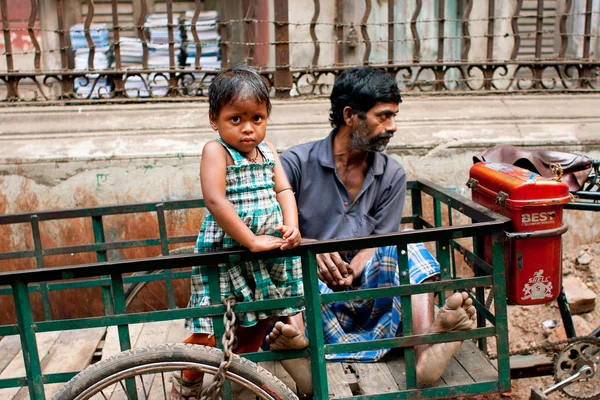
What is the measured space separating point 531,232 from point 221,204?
43.4 inches

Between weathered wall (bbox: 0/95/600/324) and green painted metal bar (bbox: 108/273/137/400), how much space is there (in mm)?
1839

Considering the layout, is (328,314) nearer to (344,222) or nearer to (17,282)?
(344,222)

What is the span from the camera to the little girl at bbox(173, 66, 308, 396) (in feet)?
6.70

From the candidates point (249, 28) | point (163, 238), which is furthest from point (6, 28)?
point (163, 238)

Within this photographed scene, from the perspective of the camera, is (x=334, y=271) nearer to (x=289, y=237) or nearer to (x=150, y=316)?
(x=289, y=237)

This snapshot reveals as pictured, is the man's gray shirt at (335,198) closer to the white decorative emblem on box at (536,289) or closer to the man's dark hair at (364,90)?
the man's dark hair at (364,90)

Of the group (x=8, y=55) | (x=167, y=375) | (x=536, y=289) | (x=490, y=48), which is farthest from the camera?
(x=490, y=48)

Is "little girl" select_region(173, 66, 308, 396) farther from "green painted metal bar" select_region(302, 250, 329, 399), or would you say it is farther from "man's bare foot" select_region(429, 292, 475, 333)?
"man's bare foot" select_region(429, 292, 475, 333)

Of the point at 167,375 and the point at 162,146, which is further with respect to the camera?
the point at 162,146

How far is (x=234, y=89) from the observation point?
81.4 inches

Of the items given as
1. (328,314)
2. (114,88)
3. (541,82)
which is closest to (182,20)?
(114,88)

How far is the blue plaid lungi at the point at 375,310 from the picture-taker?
2.37 meters

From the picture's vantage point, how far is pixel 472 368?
2330mm

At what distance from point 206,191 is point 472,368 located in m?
1.19
